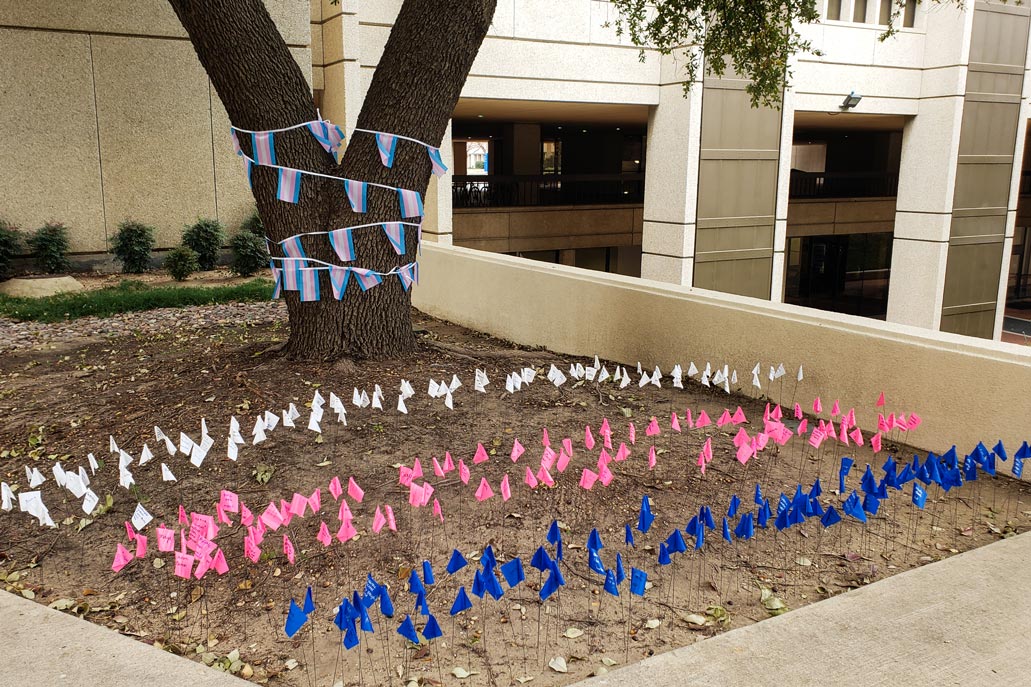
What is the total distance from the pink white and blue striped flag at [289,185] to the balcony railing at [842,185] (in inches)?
862

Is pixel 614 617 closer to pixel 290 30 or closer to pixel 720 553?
pixel 720 553

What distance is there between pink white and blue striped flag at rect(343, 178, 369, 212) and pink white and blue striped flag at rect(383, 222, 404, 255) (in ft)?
0.83

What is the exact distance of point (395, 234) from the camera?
689cm

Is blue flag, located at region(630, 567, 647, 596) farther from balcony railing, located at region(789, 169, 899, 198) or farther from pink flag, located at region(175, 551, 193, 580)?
balcony railing, located at region(789, 169, 899, 198)

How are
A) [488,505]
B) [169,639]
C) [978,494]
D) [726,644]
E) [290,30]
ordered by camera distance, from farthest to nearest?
1. [290,30]
2. [978,494]
3. [488,505]
4. [169,639]
5. [726,644]

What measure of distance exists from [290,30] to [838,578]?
1419cm

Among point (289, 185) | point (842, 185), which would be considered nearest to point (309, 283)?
point (289, 185)

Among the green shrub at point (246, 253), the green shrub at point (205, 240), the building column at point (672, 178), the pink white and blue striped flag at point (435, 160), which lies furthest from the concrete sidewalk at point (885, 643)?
the building column at point (672, 178)

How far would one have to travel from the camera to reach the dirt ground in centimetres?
351

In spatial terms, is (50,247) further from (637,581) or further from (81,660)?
(637,581)

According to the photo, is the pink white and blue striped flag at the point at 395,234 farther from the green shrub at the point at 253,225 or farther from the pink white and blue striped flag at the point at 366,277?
the green shrub at the point at 253,225

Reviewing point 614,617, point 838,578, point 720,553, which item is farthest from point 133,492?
point 838,578

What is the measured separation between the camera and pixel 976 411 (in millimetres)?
5371

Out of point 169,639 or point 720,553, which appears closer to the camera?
point 169,639
